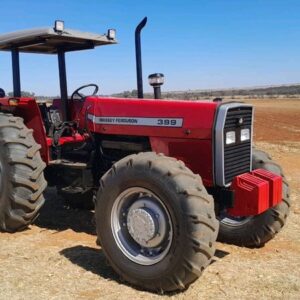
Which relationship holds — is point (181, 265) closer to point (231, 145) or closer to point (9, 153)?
point (231, 145)

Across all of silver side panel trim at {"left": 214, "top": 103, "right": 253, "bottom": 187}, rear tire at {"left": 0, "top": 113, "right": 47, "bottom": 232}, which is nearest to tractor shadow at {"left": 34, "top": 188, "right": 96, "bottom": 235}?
rear tire at {"left": 0, "top": 113, "right": 47, "bottom": 232}

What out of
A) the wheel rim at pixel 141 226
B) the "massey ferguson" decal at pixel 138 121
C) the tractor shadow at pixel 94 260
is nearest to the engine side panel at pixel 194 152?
the "massey ferguson" decal at pixel 138 121

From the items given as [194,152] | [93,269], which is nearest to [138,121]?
[194,152]

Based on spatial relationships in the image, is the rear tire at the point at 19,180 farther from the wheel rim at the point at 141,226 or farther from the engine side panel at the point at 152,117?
the wheel rim at the point at 141,226

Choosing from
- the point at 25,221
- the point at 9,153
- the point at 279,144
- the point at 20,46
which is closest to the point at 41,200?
the point at 25,221

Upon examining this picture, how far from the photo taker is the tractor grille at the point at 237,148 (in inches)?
195

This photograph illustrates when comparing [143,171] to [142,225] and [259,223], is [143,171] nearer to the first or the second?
[142,225]

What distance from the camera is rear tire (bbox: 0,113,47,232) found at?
18.8ft

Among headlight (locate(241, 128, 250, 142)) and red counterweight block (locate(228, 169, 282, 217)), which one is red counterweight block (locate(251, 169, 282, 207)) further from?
headlight (locate(241, 128, 250, 142))

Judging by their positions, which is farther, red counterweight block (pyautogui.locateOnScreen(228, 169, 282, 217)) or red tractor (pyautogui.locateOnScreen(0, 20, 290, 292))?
red counterweight block (pyautogui.locateOnScreen(228, 169, 282, 217))

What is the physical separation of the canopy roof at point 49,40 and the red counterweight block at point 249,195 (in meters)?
2.95

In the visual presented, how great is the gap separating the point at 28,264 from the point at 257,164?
2674 millimetres

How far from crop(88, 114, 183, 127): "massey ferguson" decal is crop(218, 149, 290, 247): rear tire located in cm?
115

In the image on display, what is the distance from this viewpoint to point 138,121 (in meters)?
5.40
